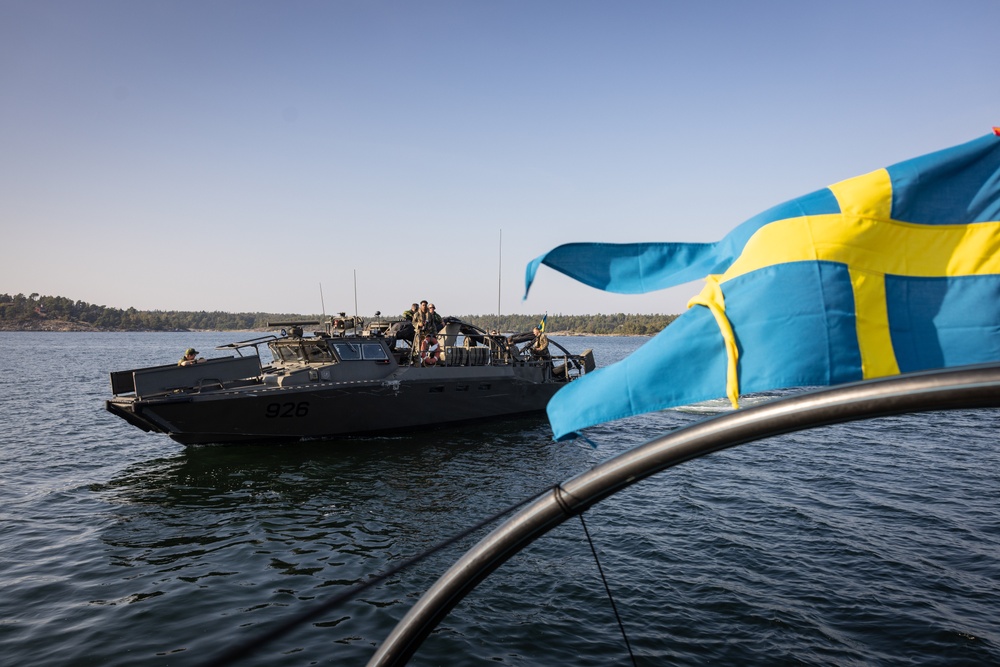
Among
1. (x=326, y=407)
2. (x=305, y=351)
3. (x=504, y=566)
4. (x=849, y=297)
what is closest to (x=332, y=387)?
(x=326, y=407)

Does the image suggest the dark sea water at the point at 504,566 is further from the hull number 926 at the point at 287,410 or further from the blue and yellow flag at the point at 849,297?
the blue and yellow flag at the point at 849,297

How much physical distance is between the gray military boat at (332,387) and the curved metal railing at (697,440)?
50.6ft

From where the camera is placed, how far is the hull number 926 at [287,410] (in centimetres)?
1733

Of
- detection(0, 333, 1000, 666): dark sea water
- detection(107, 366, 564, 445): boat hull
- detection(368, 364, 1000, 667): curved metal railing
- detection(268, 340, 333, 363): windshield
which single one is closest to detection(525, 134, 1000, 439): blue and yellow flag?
detection(368, 364, 1000, 667): curved metal railing

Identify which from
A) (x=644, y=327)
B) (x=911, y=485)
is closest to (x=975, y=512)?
(x=911, y=485)

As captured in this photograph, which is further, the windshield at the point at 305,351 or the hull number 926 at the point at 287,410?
the windshield at the point at 305,351

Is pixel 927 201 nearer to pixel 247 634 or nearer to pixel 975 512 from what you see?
pixel 247 634

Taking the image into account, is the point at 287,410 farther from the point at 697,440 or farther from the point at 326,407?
the point at 697,440

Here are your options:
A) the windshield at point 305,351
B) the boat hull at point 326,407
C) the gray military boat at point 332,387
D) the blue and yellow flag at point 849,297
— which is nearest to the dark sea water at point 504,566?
the boat hull at point 326,407

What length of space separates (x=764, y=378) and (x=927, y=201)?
111cm

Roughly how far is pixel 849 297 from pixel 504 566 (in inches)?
310

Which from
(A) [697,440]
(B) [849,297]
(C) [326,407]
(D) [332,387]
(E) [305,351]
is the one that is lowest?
(C) [326,407]

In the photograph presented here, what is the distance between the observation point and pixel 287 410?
57.6ft

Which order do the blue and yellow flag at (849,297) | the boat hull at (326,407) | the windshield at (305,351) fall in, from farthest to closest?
the windshield at (305,351)
the boat hull at (326,407)
the blue and yellow flag at (849,297)
